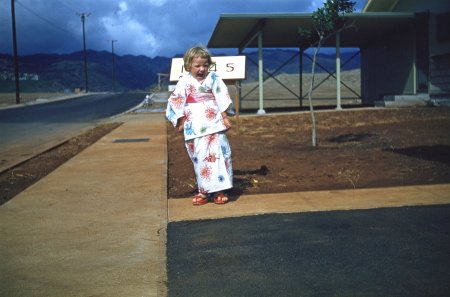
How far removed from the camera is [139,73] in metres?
182

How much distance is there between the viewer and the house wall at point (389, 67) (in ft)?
72.5

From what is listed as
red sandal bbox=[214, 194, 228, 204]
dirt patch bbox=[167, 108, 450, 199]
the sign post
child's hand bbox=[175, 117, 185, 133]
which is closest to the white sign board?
the sign post

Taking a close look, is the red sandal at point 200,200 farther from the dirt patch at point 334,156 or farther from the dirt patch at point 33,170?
the dirt patch at point 33,170

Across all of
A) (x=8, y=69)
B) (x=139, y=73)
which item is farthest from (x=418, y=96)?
(x=139, y=73)

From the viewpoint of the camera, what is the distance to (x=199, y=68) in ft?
17.6

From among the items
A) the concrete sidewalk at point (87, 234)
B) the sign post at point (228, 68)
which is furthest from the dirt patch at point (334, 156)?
the sign post at point (228, 68)

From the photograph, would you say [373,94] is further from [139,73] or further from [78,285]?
[139,73]

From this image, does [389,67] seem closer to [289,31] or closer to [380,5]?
[380,5]

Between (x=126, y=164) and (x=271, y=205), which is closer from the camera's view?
(x=271, y=205)

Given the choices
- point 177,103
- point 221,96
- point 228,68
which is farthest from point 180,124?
point 228,68

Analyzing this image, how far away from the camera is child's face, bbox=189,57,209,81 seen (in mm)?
5359

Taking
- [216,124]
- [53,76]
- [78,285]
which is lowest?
[78,285]

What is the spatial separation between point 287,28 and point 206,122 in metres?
16.7

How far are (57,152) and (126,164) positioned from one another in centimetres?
287
